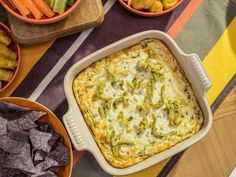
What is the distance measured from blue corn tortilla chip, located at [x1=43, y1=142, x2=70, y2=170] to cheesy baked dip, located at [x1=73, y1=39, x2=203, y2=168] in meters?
0.10

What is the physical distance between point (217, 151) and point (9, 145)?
0.65 meters

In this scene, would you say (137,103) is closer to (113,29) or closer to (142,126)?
(142,126)

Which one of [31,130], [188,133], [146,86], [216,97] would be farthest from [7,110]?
[216,97]

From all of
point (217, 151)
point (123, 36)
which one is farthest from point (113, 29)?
point (217, 151)

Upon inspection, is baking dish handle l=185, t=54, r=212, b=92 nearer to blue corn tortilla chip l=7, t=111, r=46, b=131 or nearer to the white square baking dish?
the white square baking dish

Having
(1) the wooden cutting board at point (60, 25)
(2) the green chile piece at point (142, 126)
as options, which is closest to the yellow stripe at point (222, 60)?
(2) the green chile piece at point (142, 126)

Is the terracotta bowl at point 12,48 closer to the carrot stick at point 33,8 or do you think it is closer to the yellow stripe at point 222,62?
the carrot stick at point 33,8

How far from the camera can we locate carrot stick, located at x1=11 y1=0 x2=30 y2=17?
133 centimetres

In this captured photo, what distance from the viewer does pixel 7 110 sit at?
4.44ft

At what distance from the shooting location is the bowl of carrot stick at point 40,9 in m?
1.34

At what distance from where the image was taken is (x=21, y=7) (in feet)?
4.37

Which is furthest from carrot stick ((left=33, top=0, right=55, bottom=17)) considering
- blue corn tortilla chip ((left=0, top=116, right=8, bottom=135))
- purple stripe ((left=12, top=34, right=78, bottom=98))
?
blue corn tortilla chip ((left=0, top=116, right=8, bottom=135))

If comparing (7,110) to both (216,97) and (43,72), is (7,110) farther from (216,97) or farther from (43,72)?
(216,97)

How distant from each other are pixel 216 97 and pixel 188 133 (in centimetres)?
19
